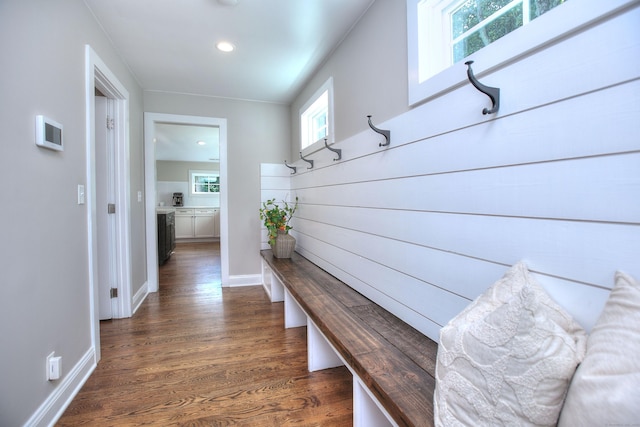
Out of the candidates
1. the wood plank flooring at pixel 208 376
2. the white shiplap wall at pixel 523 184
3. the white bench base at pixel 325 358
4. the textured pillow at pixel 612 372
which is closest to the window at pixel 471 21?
the white shiplap wall at pixel 523 184

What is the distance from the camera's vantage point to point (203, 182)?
342 inches

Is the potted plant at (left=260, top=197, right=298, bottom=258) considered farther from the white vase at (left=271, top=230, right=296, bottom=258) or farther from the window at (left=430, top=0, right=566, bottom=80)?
the window at (left=430, top=0, right=566, bottom=80)

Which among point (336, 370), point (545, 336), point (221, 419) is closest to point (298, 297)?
point (336, 370)

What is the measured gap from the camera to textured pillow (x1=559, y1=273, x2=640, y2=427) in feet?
1.60

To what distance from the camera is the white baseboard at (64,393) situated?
1.34 meters

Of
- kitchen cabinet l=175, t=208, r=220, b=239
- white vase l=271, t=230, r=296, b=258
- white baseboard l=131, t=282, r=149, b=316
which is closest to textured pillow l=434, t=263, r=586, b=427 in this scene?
white vase l=271, t=230, r=296, b=258

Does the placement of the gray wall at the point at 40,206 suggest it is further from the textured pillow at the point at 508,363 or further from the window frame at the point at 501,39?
the window frame at the point at 501,39

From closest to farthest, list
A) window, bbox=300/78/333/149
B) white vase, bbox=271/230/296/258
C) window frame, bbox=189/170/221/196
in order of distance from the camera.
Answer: window, bbox=300/78/333/149 < white vase, bbox=271/230/296/258 < window frame, bbox=189/170/221/196

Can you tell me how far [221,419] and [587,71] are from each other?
1.91 m

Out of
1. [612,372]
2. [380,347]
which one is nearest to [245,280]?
[380,347]

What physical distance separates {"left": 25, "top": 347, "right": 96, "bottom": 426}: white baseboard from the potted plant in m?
1.66

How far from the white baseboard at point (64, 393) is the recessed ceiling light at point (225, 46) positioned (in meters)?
2.34

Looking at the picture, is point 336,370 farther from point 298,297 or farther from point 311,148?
point 311,148

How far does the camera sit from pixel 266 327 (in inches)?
97.7
